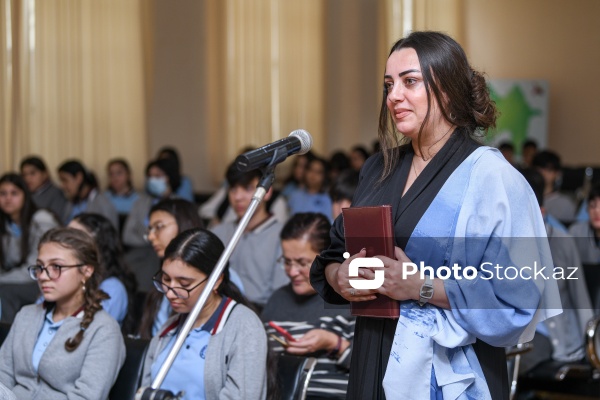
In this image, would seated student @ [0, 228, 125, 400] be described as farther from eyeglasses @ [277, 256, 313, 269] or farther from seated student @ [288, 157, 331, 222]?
seated student @ [288, 157, 331, 222]

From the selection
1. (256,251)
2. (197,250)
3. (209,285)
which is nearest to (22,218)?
(256,251)

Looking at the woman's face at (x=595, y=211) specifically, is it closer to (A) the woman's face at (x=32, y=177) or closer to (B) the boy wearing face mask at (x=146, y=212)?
(B) the boy wearing face mask at (x=146, y=212)

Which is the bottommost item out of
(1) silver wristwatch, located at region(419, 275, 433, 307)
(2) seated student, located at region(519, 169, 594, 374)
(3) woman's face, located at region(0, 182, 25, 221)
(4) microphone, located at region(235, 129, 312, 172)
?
(2) seated student, located at region(519, 169, 594, 374)

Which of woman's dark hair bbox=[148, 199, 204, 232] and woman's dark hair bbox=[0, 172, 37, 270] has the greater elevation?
woman's dark hair bbox=[148, 199, 204, 232]

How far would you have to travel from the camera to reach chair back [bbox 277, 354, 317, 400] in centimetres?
300

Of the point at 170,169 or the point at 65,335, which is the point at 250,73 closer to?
the point at 170,169

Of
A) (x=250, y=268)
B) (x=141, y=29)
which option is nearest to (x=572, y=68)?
(x=141, y=29)

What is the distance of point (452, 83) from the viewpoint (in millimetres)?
1979

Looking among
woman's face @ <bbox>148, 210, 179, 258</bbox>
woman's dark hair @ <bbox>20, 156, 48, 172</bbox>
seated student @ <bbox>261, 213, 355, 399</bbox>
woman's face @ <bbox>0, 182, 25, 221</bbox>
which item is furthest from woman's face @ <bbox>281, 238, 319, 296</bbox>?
woman's dark hair @ <bbox>20, 156, 48, 172</bbox>

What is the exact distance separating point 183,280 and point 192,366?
29cm

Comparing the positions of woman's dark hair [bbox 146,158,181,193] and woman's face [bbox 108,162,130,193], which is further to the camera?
woman's face [bbox 108,162,130,193]

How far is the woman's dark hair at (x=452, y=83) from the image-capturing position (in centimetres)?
197

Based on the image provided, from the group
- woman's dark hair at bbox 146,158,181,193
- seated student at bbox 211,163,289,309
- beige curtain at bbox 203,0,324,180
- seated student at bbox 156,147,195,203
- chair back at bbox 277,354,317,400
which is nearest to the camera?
chair back at bbox 277,354,317,400

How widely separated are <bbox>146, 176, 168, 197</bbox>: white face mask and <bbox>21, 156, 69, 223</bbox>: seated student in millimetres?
754
